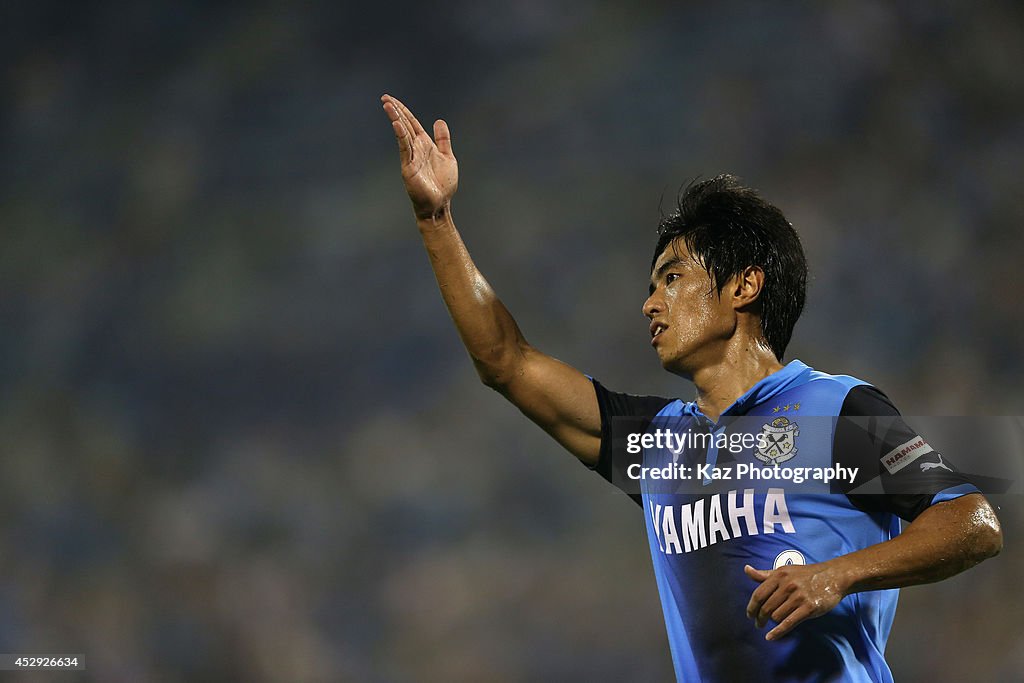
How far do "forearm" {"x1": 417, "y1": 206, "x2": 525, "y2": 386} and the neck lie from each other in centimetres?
52

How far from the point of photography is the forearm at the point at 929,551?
193 cm

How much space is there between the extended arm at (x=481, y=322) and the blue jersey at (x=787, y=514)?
0.33 meters

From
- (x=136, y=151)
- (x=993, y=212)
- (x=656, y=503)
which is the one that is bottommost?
(x=656, y=503)

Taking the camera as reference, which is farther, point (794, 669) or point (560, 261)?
point (560, 261)

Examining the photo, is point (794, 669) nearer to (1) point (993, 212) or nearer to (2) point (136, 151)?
(1) point (993, 212)

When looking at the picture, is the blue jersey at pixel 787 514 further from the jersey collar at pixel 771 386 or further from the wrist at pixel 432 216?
the wrist at pixel 432 216

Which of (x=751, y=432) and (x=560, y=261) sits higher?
(x=560, y=261)

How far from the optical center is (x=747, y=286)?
2695 millimetres

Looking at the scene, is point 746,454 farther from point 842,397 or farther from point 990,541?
point 990,541

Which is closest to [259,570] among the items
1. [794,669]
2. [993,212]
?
[794,669]

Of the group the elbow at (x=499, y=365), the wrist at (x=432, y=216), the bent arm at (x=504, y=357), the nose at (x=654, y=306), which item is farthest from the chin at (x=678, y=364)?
the wrist at (x=432, y=216)

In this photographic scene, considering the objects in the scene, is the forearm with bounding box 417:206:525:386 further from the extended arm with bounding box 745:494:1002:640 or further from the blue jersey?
the extended arm with bounding box 745:494:1002:640

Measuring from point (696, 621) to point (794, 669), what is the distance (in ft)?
0.81

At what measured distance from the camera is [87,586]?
5.23 m
